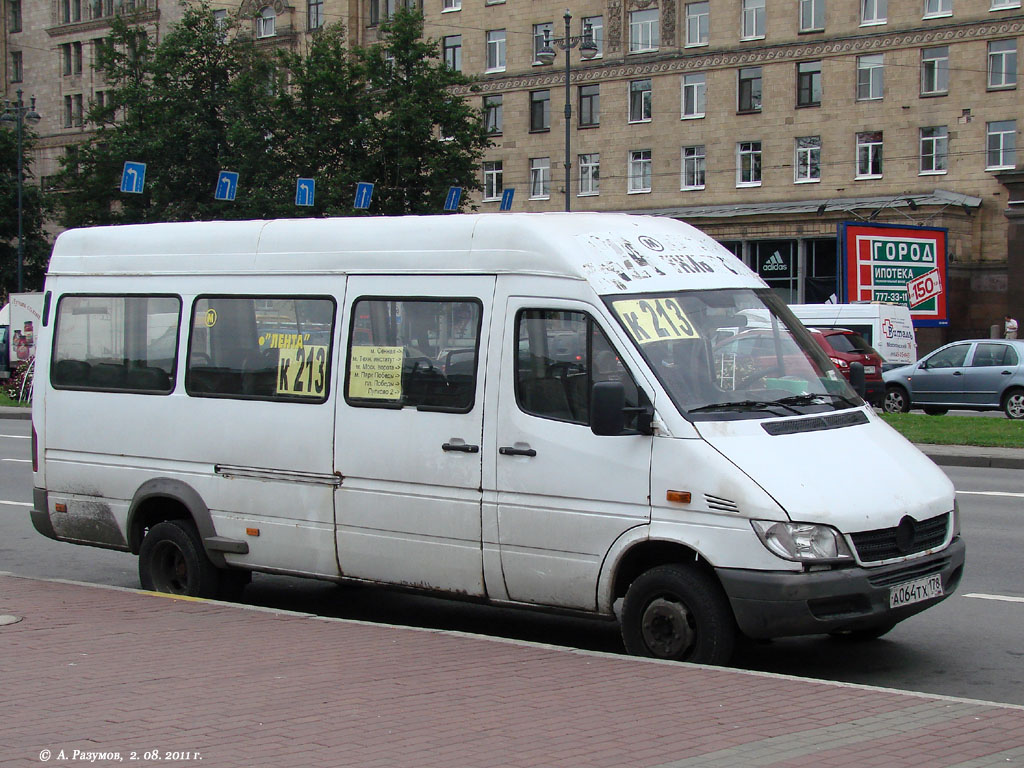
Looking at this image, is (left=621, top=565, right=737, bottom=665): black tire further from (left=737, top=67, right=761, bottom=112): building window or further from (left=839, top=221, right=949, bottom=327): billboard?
(left=737, top=67, right=761, bottom=112): building window

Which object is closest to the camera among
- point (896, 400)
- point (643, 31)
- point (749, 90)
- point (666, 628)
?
point (666, 628)

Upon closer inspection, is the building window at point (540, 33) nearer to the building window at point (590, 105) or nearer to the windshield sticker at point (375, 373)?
the building window at point (590, 105)

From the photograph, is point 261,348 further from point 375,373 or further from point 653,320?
point 653,320

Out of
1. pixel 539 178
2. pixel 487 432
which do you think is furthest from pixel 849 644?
pixel 539 178

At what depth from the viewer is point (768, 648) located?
7660 mm

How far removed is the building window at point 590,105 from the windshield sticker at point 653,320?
5320 centimetres

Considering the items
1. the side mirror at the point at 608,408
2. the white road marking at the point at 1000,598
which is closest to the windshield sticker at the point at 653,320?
the side mirror at the point at 608,408

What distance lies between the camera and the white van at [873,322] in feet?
109

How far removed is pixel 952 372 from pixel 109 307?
2032 cm

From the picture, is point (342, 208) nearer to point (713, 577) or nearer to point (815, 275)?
point (815, 275)

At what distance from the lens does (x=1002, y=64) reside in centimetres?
5022

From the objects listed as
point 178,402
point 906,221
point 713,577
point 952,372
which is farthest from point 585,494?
point 906,221

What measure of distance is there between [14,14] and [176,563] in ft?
283

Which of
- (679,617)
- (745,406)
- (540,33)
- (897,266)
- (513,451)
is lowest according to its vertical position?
(679,617)
